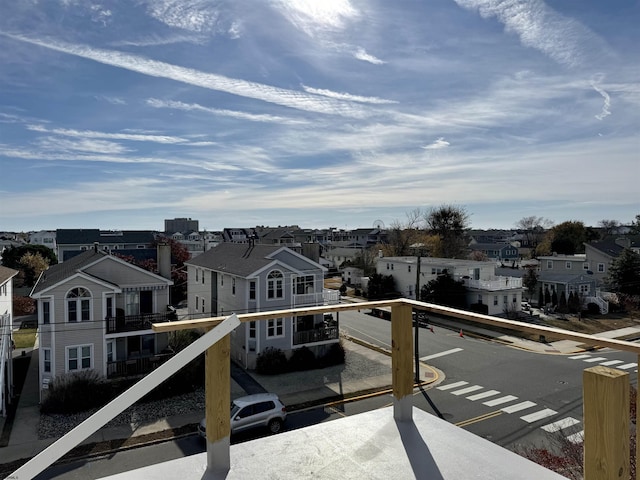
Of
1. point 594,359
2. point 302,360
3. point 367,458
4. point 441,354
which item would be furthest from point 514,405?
point 367,458

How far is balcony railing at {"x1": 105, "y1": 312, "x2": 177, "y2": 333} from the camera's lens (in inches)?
650

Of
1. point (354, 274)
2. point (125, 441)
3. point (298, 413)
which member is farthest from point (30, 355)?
point (354, 274)

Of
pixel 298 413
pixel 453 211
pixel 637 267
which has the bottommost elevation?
pixel 298 413

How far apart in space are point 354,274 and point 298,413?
1182 inches

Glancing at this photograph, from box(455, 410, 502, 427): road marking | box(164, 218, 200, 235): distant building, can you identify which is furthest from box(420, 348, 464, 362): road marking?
box(164, 218, 200, 235): distant building

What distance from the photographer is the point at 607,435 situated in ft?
6.31

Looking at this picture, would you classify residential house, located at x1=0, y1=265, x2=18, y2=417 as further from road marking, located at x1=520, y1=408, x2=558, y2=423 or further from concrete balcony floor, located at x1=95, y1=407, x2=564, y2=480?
road marking, located at x1=520, y1=408, x2=558, y2=423

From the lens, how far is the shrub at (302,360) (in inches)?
743

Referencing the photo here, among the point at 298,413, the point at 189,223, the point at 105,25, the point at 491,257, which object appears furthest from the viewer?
the point at 189,223

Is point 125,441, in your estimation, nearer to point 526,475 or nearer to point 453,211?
point 526,475

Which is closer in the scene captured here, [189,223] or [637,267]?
[637,267]

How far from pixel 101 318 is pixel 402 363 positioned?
51.9ft

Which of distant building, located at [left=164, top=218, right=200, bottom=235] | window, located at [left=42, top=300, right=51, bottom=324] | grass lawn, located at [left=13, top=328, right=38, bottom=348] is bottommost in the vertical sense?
grass lawn, located at [left=13, top=328, right=38, bottom=348]

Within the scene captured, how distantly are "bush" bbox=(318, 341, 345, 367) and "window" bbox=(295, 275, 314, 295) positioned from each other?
9.74 feet
